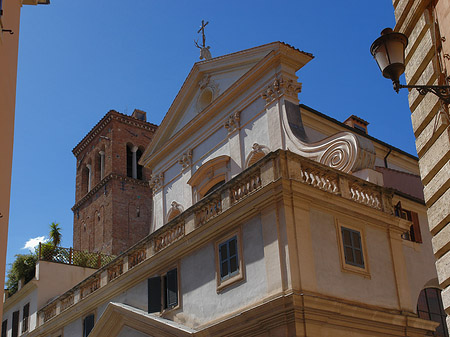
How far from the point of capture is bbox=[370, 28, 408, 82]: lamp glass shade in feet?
24.2

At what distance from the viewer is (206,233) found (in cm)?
1667

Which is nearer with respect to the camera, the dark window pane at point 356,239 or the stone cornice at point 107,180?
the dark window pane at point 356,239

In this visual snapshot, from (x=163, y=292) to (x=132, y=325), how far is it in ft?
4.67

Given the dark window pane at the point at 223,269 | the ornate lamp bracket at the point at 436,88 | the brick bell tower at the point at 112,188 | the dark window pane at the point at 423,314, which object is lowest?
the dark window pane at the point at 423,314

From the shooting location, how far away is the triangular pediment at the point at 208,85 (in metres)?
21.5

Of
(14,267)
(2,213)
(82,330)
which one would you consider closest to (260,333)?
(2,213)

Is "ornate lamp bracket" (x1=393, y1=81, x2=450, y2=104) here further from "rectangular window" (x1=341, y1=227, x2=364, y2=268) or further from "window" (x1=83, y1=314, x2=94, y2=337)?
"window" (x1=83, y1=314, x2=94, y2=337)

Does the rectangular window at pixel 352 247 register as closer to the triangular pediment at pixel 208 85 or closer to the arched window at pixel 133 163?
the triangular pediment at pixel 208 85

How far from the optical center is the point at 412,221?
18.5 m

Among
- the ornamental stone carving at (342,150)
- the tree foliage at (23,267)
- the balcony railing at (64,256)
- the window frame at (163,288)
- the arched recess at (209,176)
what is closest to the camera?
the ornamental stone carving at (342,150)

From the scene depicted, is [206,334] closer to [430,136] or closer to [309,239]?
[309,239]

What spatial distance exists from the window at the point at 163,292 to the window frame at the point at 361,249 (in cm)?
474

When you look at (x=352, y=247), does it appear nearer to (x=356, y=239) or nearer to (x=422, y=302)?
(x=356, y=239)

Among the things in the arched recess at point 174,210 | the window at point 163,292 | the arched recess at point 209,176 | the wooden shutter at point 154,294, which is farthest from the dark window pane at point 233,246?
the arched recess at point 174,210
